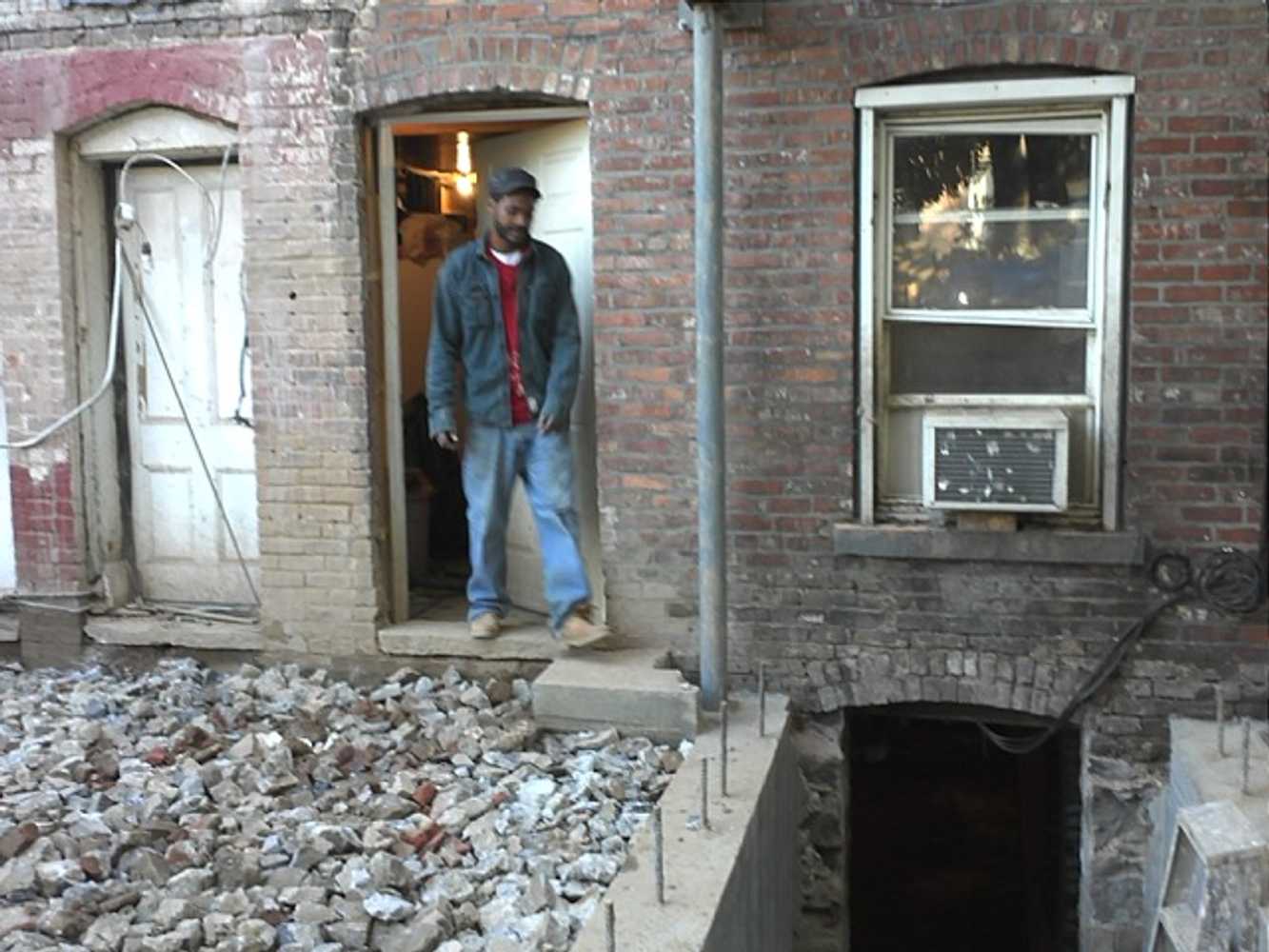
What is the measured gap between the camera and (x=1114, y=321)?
17.4ft

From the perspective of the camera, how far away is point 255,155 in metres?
6.04

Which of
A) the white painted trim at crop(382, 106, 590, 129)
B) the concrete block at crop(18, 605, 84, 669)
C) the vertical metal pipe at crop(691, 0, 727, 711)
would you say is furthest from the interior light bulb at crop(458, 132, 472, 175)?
the concrete block at crop(18, 605, 84, 669)

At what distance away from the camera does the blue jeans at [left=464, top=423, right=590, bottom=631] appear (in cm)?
584

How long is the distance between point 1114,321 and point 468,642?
3247mm

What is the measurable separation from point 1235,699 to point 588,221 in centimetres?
357

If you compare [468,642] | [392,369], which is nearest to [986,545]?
[468,642]

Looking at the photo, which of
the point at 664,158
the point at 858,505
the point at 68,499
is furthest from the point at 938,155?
the point at 68,499

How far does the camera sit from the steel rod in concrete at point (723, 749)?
454cm

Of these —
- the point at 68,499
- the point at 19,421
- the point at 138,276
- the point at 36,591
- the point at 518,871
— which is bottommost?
the point at 518,871

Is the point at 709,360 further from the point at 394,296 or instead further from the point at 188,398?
the point at 188,398

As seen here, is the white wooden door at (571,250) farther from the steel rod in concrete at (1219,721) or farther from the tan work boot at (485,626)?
the steel rod in concrete at (1219,721)

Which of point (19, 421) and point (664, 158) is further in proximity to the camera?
point (19, 421)

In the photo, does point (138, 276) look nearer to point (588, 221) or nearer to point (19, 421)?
point (19, 421)

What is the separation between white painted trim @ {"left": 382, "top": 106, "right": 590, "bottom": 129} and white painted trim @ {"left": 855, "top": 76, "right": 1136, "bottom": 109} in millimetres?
1430
